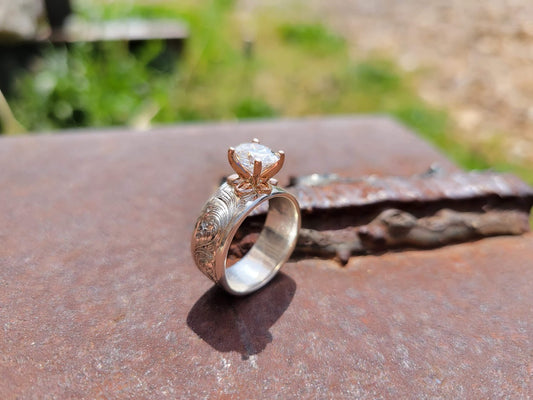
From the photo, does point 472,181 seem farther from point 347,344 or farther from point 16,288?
point 16,288

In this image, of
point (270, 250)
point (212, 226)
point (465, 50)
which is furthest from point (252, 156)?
point (465, 50)

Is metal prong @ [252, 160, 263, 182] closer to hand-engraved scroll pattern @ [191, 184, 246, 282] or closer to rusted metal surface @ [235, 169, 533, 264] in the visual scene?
hand-engraved scroll pattern @ [191, 184, 246, 282]

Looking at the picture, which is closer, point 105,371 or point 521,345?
point 105,371

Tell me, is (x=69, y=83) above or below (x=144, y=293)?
below

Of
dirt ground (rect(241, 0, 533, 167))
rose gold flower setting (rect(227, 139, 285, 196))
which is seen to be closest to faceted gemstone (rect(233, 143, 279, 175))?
rose gold flower setting (rect(227, 139, 285, 196))

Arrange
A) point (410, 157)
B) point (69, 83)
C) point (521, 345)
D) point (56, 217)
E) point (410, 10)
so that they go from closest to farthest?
1. point (521, 345)
2. point (56, 217)
3. point (410, 157)
4. point (69, 83)
5. point (410, 10)

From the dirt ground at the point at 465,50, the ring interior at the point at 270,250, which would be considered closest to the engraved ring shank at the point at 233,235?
the ring interior at the point at 270,250

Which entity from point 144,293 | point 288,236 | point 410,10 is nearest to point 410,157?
point 288,236
